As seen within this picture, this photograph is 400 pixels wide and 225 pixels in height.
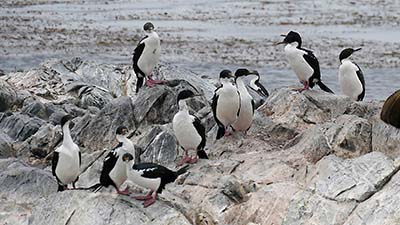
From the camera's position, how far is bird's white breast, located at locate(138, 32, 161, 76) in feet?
55.2

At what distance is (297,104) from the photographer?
53.9ft

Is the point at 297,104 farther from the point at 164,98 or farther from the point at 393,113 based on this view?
the point at 393,113

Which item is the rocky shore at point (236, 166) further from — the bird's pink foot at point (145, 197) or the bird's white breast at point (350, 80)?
the bird's white breast at point (350, 80)

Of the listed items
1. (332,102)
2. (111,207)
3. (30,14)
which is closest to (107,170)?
(111,207)

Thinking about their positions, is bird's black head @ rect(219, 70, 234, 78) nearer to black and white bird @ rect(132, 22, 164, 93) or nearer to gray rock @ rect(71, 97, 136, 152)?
black and white bird @ rect(132, 22, 164, 93)

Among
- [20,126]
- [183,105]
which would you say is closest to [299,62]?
[183,105]

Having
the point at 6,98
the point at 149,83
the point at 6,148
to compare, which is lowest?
the point at 6,98

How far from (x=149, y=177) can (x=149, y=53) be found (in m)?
5.42

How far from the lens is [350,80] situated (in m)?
17.6

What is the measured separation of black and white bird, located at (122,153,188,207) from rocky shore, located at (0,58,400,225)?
175 millimetres

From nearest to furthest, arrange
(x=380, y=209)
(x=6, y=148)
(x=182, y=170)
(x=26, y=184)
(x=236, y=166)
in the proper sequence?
(x=380, y=209)
(x=182, y=170)
(x=236, y=166)
(x=26, y=184)
(x=6, y=148)

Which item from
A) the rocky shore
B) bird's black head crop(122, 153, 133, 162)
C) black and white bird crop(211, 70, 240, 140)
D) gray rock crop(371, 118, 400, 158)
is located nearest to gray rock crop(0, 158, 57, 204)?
the rocky shore

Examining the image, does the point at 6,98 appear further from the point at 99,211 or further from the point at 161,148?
the point at 99,211

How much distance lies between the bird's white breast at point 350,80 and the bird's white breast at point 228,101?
11.4 feet
